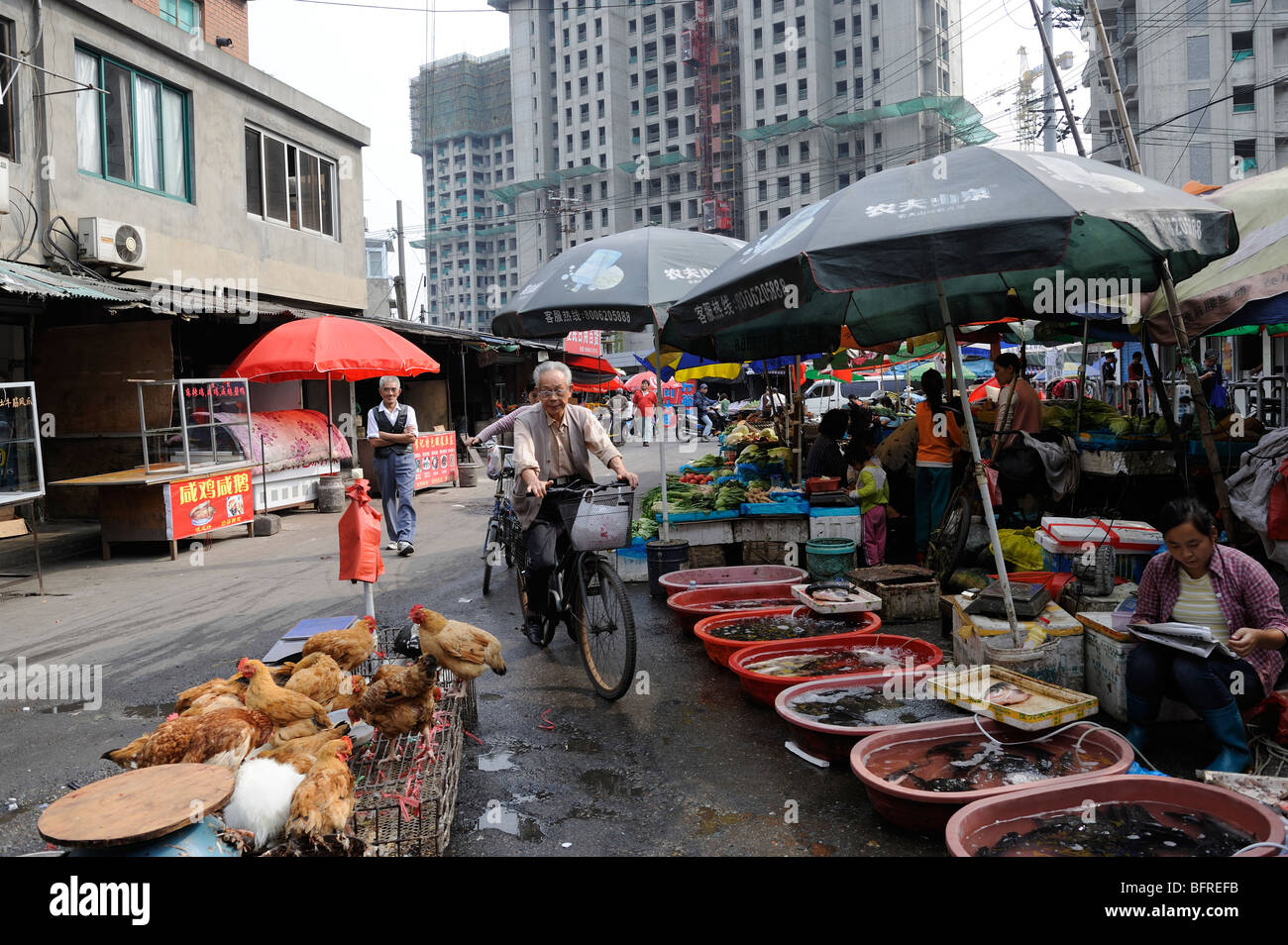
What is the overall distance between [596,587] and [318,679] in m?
2.04

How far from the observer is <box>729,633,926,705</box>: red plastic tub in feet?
16.4

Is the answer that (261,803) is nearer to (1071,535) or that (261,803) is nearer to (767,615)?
(767,615)

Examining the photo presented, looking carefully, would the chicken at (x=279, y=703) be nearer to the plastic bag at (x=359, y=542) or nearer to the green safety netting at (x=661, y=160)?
the plastic bag at (x=359, y=542)

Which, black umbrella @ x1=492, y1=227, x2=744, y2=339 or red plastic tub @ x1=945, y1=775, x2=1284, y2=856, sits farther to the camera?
black umbrella @ x1=492, y1=227, x2=744, y2=339

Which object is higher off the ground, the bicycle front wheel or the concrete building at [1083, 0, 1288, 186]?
the concrete building at [1083, 0, 1288, 186]

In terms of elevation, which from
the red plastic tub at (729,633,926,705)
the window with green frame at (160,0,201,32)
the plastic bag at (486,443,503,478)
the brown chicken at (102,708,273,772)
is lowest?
the red plastic tub at (729,633,926,705)

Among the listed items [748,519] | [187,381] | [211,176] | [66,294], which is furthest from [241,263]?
[748,519]

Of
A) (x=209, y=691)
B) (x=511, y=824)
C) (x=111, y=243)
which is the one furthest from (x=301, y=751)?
(x=111, y=243)

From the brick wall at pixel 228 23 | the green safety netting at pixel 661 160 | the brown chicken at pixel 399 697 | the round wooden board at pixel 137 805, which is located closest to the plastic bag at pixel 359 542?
the brown chicken at pixel 399 697

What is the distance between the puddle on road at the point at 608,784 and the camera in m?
4.20

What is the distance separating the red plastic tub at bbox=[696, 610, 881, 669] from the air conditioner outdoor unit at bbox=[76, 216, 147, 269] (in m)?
11.1

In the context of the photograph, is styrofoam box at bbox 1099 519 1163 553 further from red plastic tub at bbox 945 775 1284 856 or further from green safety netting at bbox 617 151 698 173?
green safety netting at bbox 617 151 698 173

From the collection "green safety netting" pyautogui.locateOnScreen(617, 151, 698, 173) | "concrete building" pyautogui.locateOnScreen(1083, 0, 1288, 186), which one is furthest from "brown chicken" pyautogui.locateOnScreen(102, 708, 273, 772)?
"green safety netting" pyautogui.locateOnScreen(617, 151, 698, 173)

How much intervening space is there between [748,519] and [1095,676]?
4035mm
